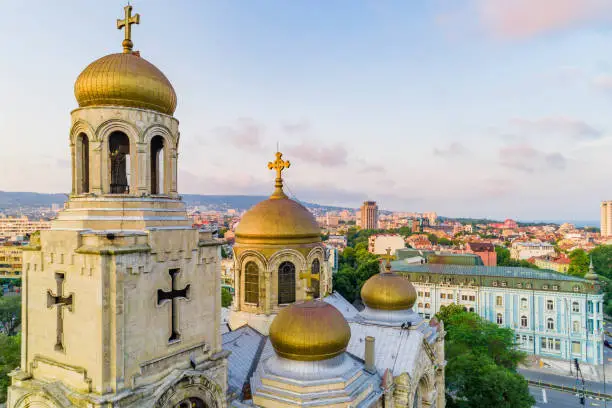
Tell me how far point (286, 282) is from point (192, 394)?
29.7 feet

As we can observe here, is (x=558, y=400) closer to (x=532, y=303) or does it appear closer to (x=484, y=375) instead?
(x=532, y=303)

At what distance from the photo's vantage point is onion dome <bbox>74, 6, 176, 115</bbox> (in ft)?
39.3

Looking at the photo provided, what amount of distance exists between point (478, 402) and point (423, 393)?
5.73m

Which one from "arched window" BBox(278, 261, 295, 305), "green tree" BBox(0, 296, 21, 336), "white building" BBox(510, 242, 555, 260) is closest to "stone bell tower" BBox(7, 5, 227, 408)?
"arched window" BBox(278, 261, 295, 305)

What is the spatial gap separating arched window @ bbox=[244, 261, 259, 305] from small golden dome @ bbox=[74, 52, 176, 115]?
1095 cm

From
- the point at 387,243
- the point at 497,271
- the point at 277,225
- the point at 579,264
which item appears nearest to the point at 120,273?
the point at 277,225

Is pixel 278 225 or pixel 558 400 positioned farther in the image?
pixel 558 400

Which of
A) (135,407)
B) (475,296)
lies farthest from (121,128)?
(475,296)

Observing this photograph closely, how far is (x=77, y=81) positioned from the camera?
40.7ft

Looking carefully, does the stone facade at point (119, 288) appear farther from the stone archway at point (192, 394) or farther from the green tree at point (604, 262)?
the green tree at point (604, 262)

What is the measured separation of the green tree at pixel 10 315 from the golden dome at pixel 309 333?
42.5 metres

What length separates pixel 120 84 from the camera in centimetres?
1196

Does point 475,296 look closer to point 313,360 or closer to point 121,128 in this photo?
point 313,360

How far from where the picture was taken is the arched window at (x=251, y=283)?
21.3m
